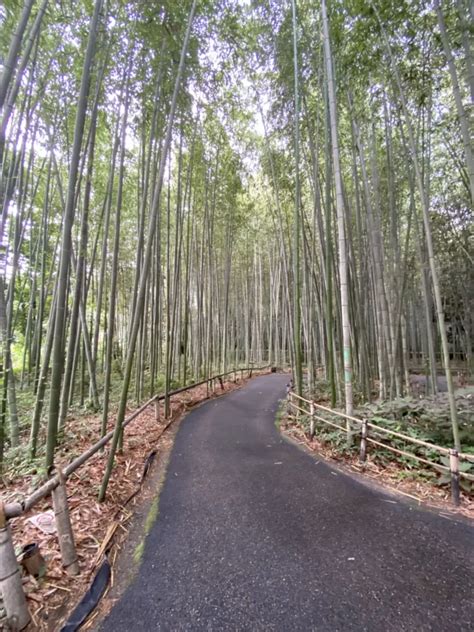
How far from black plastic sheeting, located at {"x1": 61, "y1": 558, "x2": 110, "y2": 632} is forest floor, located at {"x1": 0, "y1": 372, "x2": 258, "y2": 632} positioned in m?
0.05

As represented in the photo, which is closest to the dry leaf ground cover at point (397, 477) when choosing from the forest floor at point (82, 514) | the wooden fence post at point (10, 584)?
the forest floor at point (82, 514)

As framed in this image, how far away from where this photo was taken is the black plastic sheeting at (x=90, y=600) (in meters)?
1.30

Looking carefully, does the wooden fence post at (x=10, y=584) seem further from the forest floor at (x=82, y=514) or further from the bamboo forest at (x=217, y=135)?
the bamboo forest at (x=217, y=135)

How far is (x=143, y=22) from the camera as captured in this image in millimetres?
3057

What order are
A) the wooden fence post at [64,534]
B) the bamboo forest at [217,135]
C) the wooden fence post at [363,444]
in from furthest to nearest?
the wooden fence post at [363,444] → the bamboo forest at [217,135] → the wooden fence post at [64,534]

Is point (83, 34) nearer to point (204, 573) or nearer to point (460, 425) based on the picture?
point (204, 573)

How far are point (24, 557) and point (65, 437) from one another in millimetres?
2493

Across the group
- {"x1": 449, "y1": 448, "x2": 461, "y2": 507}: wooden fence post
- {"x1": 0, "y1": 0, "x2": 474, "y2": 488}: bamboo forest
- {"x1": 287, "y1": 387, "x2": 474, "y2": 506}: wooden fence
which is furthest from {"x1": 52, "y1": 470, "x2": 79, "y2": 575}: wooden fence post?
{"x1": 449, "y1": 448, "x2": 461, "y2": 507}: wooden fence post

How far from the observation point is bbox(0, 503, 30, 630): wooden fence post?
3.84ft

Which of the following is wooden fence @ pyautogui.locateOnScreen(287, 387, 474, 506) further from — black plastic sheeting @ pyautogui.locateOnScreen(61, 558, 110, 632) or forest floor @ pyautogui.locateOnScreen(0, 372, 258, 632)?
black plastic sheeting @ pyautogui.locateOnScreen(61, 558, 110, 632)

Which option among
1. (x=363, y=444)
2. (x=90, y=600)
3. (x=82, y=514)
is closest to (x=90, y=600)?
(x=90, y=600)

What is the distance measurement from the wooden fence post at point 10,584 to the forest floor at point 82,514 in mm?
55

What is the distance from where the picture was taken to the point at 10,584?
1.20 m

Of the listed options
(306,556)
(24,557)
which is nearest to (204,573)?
(306,556)
